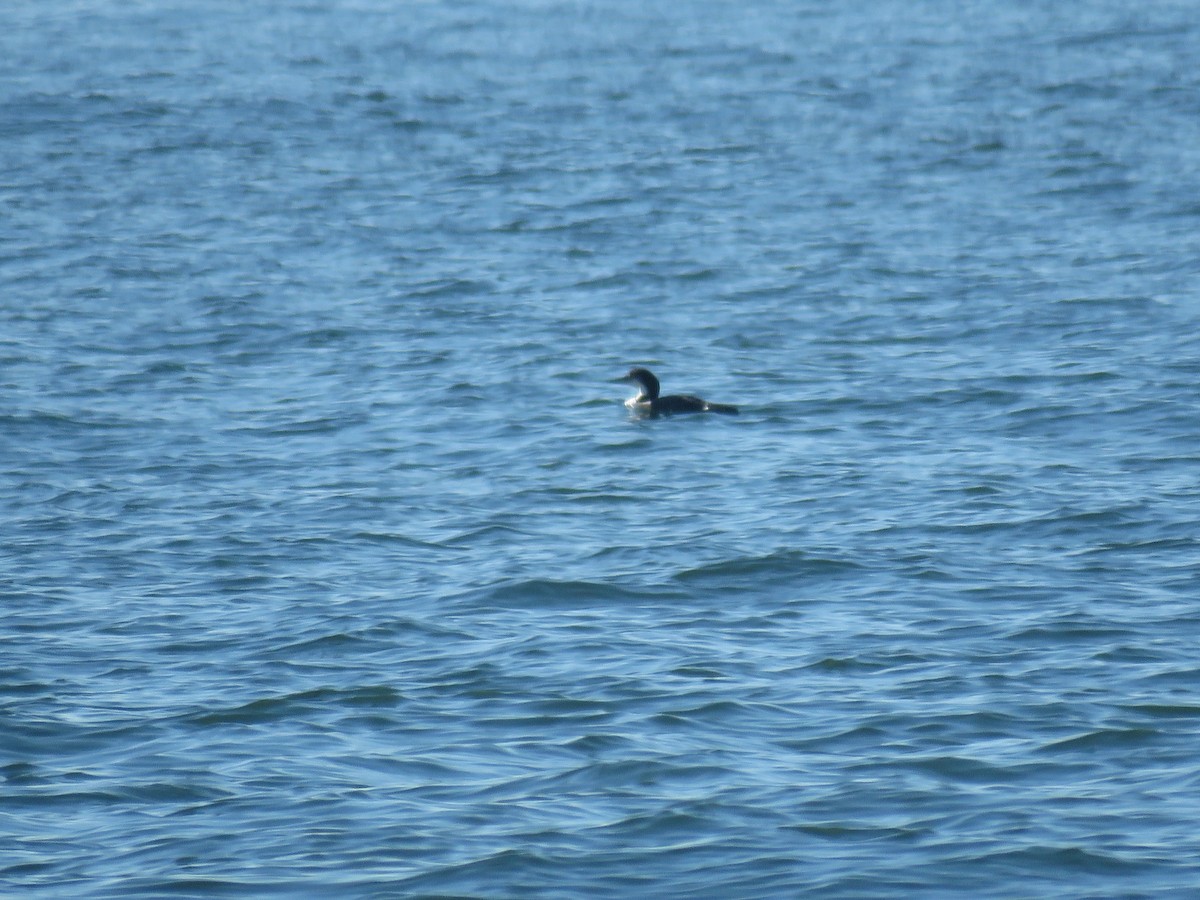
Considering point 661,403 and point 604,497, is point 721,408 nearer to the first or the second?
point 661,403

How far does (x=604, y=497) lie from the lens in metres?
14.9

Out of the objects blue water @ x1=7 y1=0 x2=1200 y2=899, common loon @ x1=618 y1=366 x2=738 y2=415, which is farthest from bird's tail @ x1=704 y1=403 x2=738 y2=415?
blue water @ x1=7 y1=0 x2=1200 y2=899

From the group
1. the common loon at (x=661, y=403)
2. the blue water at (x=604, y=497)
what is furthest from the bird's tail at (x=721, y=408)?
the blue water at (x=604, y=497)

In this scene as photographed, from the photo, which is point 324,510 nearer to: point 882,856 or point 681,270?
point 882,856

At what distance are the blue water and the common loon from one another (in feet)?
0.55

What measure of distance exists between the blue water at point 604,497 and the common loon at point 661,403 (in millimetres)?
166

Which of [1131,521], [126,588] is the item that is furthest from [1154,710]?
[126,588]

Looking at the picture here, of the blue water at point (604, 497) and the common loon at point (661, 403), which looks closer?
the blue water at point (604, 497)

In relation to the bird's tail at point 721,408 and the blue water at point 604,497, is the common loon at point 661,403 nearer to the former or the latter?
the bird's tail at point 721,408

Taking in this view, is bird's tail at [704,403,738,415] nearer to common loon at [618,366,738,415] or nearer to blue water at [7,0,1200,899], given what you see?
common loon at [618,366,738,415]

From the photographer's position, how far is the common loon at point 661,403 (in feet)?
56.6

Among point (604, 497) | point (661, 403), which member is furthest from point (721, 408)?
point (604, 497)

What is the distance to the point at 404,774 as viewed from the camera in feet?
30.5

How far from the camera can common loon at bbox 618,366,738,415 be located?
1725 centimetres
